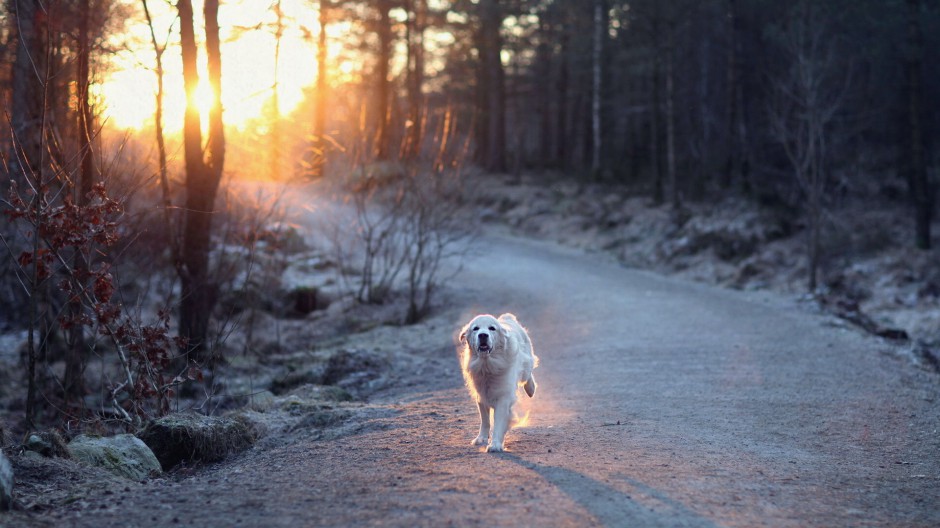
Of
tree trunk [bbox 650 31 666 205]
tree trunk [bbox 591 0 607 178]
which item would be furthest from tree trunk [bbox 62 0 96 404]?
tree trunk [bbox 591 0 607 178]

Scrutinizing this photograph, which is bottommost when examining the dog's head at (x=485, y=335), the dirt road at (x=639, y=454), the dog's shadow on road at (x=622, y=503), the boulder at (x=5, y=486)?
the dirt road at (x=639, y=454)

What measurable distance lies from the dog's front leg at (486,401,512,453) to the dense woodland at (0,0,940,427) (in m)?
3.32

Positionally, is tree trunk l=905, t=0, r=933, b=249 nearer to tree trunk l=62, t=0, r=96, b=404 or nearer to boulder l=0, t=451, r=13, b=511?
tree trunk l=62, t=0, r=96, b=404

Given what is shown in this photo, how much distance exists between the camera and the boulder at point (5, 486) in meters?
5.34

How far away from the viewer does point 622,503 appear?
5.31 meters

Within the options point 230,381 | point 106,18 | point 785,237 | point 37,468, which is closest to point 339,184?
point 230,381

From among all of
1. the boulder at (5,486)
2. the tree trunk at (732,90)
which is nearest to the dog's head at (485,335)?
the boulder at (5,486)

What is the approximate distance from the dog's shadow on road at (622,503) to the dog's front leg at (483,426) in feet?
4.01

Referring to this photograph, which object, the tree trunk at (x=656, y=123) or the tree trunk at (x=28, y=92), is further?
the tree trunk at (x=656, y=123)

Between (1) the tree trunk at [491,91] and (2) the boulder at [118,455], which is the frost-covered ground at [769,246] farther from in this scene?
(2) the boulder at [118,455]

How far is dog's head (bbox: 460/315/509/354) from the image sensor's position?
6.85 m

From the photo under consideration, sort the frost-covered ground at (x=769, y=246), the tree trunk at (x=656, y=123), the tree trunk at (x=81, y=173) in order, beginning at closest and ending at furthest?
the tree trunk at (x=81, y=173) → the frost-covered ground at (x=769, y=246) → the tree trunk at (x=656, y=123)

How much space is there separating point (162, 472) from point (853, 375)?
29.3 feet

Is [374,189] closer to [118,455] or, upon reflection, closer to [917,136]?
[118,455]
